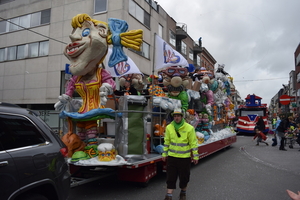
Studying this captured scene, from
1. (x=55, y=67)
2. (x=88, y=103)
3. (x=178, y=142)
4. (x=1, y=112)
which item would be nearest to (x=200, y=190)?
(x=178, y=142)

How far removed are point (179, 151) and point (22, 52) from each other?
813 inches

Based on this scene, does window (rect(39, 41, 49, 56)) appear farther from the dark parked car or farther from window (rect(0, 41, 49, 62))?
the dark parked car

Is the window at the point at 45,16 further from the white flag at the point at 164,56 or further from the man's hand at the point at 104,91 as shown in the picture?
the man's hand at the point at 104,91

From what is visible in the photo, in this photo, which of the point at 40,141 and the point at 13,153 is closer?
the point at 13,153

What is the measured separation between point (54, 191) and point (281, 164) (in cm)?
810

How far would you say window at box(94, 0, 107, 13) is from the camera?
58.6 ft

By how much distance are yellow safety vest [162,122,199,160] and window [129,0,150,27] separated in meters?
15.1

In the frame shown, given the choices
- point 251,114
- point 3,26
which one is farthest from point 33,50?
point 251,114

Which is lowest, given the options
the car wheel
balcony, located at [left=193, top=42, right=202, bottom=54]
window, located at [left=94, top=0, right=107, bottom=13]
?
the car wheel

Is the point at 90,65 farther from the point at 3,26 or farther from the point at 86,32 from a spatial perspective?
the point at 3,26

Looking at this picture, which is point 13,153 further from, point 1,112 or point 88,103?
point 88,103

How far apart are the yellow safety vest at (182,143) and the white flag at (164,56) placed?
3.57 metres

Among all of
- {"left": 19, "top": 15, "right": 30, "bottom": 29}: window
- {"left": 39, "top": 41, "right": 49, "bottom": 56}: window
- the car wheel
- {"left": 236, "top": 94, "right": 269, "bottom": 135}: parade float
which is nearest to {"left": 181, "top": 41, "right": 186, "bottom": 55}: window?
{"left": 236, "top": 94, "right": 269, "bottom": 135}: parade float

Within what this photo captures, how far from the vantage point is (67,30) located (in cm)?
1912
